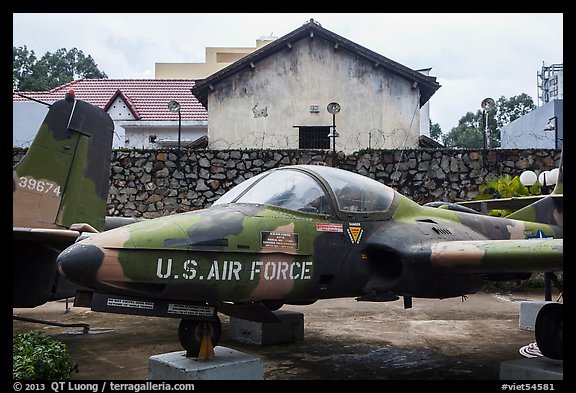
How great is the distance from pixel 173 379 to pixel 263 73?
14584 millimetres

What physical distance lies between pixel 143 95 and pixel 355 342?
68.4ft

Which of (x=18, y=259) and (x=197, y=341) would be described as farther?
(x=18, y=259)

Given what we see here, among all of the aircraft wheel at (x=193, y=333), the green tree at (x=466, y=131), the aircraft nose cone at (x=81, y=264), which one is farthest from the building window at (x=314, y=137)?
the green tree at (x=466, y=131)

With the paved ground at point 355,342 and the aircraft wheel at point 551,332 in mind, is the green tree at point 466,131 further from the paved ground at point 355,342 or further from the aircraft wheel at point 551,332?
the aircraft wheel at point 551,332

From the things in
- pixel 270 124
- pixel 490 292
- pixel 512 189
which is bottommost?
pixel 490 292

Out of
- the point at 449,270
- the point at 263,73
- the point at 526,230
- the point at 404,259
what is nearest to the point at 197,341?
the point at 404,259

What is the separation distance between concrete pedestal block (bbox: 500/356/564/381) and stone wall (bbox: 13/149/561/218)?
31.8 ft

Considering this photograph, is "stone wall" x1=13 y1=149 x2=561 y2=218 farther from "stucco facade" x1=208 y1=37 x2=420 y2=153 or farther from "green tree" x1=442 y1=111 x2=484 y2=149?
"green tree" x1=442 y1=111 x2=484 y2=149

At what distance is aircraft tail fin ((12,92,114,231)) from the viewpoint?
8.34m

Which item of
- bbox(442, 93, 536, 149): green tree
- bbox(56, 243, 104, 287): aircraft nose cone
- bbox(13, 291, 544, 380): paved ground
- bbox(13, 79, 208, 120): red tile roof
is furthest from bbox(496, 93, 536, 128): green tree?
bbox(56, 243, 104, 287): aircraft nose cone

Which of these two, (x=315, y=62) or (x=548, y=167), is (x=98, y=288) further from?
(x=315, y=62)

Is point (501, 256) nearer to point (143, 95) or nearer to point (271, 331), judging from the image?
point (271, 331)

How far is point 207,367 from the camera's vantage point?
544 centimetres

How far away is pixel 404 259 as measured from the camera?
6.29 metres
